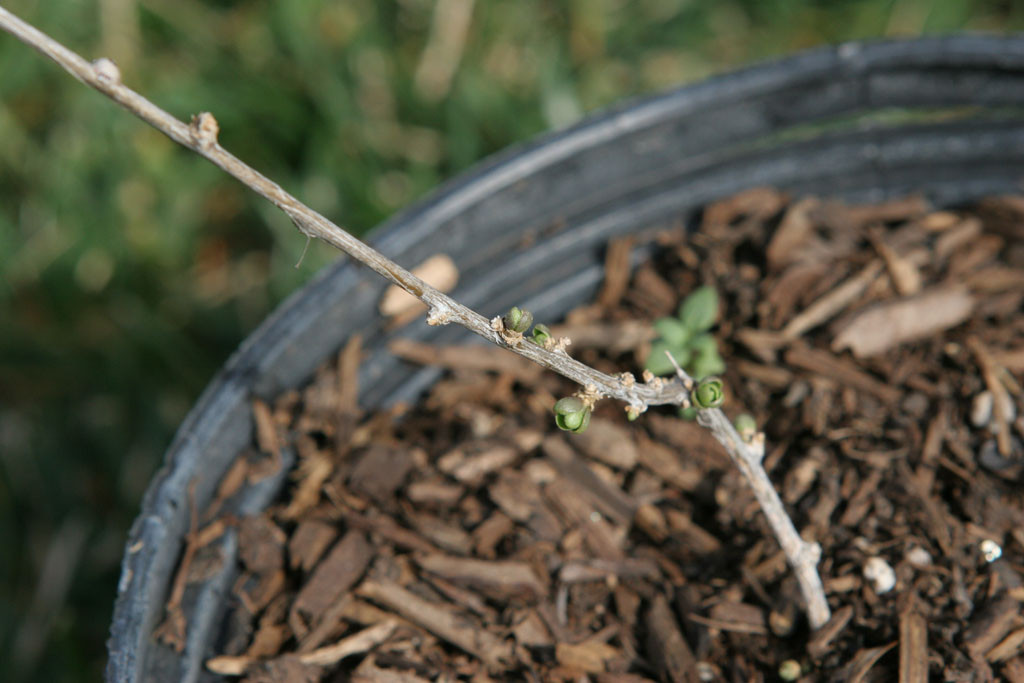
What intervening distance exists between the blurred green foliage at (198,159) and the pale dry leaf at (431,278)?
2.89 feet

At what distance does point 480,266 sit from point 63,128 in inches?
63.9

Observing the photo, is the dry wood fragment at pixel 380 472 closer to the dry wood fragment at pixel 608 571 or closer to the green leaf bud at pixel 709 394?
the dry wood fragment at pixel 608 571

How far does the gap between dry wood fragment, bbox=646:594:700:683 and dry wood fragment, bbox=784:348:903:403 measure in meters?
0.46

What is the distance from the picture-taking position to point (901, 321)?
148 cm

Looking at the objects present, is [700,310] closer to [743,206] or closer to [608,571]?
[743,206]

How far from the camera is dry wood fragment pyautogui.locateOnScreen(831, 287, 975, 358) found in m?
1.47

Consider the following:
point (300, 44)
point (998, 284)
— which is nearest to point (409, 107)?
point (300, 44)

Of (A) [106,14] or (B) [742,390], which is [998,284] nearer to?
(B) [742,390]

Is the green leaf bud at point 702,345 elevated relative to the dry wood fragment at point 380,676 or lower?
elevated

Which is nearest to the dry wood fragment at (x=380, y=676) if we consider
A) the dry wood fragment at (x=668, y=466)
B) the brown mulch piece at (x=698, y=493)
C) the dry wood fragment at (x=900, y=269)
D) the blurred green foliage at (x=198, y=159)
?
the brown mulch piece at (x=698, y=493)

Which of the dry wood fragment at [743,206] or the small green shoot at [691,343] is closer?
the small green shoot at [691,343]

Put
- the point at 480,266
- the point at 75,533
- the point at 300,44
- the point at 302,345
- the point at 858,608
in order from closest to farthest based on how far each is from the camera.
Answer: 1. the point at 858,608
2. the point at 302,345
3. the point at 480,266
4. the point at 75,533
5. the point at 300,44

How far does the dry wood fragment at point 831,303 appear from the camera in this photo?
4.97ft

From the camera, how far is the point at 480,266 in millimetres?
1519
